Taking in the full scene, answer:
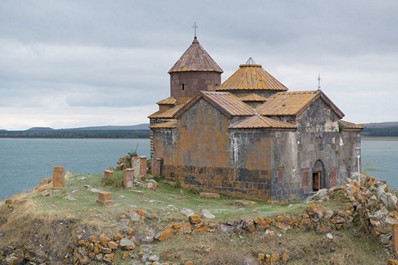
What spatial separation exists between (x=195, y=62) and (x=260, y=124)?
7416 mm

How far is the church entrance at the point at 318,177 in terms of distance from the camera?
2384 cm

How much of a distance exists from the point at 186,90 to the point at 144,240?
39.8 feet

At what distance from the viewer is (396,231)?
→ 17203mm

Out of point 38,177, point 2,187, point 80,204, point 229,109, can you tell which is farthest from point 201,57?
point 38,177

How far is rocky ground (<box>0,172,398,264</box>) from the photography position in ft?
55.7

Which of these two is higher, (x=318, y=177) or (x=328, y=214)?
(x=318, y=177)

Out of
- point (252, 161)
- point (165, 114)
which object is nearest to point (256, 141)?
point (252, 161)

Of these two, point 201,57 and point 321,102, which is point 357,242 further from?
point 201,57

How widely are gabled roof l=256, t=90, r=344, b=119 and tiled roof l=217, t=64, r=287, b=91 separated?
4.41 ft

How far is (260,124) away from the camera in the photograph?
2205cm

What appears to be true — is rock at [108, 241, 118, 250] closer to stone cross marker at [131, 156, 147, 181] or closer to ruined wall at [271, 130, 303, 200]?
ruined wall at [271, 130, 303, 200]

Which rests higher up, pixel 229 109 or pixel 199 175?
pixel 229 109

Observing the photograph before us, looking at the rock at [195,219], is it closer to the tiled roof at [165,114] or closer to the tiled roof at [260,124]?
the tiled roof at [260,124]

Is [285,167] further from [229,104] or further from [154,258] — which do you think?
[154,258]
